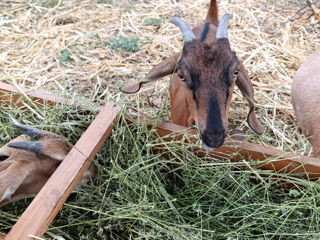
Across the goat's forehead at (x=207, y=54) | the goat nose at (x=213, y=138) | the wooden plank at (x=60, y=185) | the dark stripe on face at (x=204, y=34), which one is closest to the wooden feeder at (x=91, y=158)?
the wooden plank at (x=60, y=185)

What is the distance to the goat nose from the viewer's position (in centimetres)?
201

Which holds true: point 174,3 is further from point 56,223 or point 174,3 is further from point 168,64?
point 56,223

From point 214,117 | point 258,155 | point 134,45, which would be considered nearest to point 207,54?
point 214,117

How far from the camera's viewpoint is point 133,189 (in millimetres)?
2057

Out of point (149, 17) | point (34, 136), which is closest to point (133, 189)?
point (34, 136)

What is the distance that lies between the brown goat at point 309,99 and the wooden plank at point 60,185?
1.84m

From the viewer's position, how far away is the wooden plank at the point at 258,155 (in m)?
2.14

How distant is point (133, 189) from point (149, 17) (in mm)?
3458

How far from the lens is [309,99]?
3080mm

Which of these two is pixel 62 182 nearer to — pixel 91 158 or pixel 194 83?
pixel 91 158

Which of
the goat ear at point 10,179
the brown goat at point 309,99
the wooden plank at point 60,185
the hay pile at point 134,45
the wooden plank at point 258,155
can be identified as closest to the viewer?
the wooden plank at point 60,185

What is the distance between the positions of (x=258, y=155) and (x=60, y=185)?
1299 mm

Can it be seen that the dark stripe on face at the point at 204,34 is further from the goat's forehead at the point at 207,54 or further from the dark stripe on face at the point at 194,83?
the dark stripe on face at the point at 194,83

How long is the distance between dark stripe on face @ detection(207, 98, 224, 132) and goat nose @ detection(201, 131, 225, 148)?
19 mm
